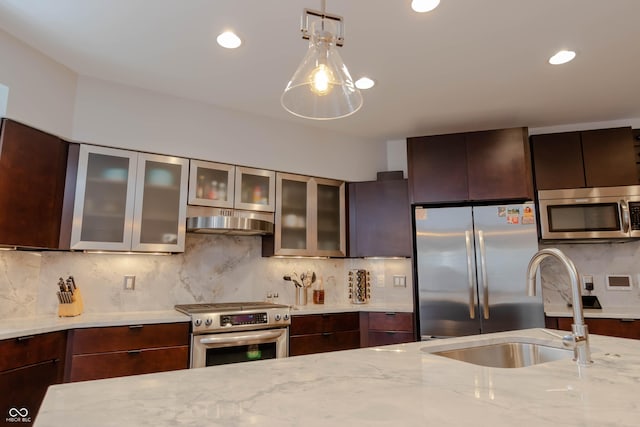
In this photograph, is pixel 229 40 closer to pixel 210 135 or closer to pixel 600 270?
pixel 210 135

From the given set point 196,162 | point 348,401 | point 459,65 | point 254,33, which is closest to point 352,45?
point 254,33

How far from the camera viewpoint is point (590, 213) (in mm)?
3258

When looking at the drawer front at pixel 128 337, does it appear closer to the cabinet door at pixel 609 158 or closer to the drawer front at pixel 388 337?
the drawer front at pixel 388 337

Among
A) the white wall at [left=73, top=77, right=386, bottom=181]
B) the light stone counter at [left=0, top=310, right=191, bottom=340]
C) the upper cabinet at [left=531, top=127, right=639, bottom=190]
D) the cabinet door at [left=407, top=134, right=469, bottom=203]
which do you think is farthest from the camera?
the cabinet door at [left=407, top=134, right=469, bottom=203]

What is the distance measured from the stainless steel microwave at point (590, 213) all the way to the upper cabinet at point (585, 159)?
8 centimetres

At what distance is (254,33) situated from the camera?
226cm

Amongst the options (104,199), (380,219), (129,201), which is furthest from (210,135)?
(380,219)

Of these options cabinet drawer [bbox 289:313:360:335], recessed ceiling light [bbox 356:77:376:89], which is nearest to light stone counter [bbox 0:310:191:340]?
cabinet drawer [bbox 289:313:360:335]

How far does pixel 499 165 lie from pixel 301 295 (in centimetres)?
217

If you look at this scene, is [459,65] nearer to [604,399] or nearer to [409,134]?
[409,134]

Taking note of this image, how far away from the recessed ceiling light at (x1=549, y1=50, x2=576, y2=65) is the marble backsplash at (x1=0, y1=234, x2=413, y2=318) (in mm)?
2115

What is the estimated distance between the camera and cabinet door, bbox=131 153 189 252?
9.32 ft

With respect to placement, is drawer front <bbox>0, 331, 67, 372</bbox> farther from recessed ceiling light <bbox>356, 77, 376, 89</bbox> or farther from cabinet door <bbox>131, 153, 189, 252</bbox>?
recessed ceiling light <bbox>356, 77, 376, 89</bbox>

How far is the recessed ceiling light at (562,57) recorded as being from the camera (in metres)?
2.46
